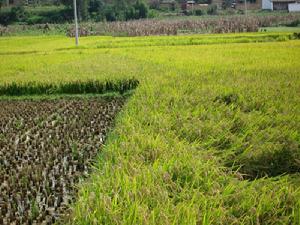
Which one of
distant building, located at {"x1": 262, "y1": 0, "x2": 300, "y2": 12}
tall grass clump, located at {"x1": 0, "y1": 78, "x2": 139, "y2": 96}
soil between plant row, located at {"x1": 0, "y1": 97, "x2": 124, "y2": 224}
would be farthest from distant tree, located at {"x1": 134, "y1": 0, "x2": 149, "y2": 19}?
soil between plant row, located at {"x1": 0, "y1": 97, "x2": 124, "y2": 224}

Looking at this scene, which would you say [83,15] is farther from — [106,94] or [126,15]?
[106,94]

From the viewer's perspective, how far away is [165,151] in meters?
A: 3.88

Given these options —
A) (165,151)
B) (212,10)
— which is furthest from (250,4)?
(165,151)

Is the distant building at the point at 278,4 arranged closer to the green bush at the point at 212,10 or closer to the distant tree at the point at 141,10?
the green bush at the point at 212,10

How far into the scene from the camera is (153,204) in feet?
9.43

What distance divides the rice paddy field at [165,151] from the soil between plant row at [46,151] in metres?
0.01

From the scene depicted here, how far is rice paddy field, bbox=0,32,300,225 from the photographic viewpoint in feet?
9.41

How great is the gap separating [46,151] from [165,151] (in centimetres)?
200

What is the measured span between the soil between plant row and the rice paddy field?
0.01 m

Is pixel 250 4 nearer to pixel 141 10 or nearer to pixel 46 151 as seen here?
pixel 141 10

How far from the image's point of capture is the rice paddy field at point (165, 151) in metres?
2.87

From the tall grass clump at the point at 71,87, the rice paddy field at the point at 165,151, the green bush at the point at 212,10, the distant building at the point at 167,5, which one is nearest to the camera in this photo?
the rice paddy field at the point at 165,151

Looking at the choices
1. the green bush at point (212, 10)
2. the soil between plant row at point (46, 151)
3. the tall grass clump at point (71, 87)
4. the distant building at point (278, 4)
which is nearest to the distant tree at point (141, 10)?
the green bush at point (212, 10)

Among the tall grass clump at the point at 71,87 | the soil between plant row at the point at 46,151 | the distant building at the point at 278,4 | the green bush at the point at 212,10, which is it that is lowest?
the soil between plant row at the point at 46,151
